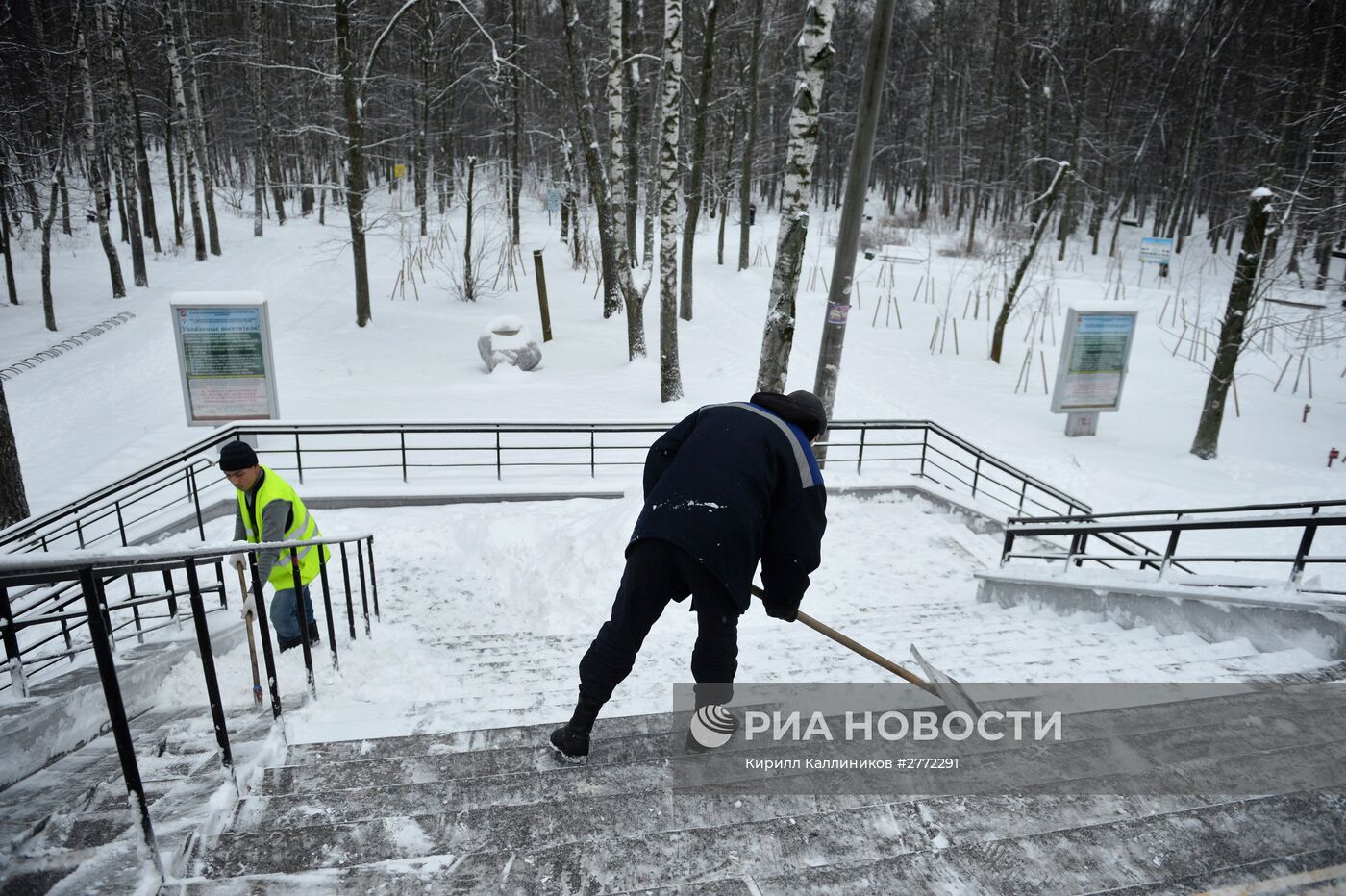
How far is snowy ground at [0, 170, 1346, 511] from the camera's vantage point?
12547 mm

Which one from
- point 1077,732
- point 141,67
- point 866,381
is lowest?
point 866,381

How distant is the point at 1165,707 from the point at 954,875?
1.80m

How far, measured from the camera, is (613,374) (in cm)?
1553

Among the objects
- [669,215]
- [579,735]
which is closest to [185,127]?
[669,215]

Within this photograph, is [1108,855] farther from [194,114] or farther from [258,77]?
[258,77]

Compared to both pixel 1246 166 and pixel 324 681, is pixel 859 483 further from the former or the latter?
pixel 1246 166

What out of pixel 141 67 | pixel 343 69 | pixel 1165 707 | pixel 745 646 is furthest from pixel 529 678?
pixel 141 67

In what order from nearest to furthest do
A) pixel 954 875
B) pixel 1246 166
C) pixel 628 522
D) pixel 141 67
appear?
pixel 954 875 < pixel 628 522 < pixel 141 67 < pixel 1246 166

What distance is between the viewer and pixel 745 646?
17.1 feet

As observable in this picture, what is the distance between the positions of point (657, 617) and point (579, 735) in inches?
24.5

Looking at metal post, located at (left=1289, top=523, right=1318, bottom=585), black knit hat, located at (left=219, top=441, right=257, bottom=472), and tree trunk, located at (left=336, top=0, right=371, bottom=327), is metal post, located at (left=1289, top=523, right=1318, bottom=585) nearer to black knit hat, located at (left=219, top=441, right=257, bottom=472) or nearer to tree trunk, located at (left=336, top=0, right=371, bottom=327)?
black knit hat, located at (left=219, top=441, right=257, bottom=472)

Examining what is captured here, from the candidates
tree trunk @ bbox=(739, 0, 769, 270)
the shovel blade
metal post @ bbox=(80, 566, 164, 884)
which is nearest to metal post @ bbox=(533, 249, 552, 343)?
tree trunk @ bbox=(739, 0, 769, 270)

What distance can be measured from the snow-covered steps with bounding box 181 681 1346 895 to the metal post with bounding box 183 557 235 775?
20cm

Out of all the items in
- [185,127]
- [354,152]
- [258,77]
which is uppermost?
Result: [258,77]
